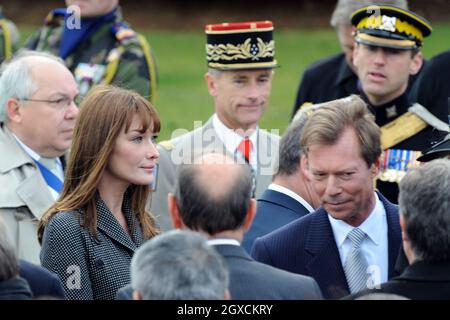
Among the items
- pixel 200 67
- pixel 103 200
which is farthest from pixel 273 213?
pixel 200 67

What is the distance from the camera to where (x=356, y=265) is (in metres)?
4.77

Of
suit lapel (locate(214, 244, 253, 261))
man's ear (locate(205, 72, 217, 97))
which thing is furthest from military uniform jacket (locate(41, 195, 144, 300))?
man's ear (locate(205, 72, 217, 97))

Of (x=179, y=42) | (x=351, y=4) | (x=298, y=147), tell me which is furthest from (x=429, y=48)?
(x=298, y=147)

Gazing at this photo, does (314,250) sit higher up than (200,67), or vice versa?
(200,67)

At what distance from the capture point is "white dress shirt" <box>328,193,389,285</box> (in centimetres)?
475

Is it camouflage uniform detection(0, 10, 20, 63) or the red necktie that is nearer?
the red necktie

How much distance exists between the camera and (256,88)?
6.61 meters

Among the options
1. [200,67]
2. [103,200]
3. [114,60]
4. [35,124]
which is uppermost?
[200,67]

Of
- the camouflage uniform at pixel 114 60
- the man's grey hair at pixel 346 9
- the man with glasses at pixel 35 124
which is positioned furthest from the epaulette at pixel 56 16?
the man with glasses at pixel 35 124

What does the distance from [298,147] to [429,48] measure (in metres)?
14.2

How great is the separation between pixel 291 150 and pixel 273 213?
0.97 ft

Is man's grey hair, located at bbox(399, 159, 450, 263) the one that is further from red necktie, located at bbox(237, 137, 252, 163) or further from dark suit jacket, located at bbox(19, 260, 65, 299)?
red necktie, located at bbox(237, 137, 252, 163)

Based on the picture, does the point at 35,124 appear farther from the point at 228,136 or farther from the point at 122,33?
the point at 122,33

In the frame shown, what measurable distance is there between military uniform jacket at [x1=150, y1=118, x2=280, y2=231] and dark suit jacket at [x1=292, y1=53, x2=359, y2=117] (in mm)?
1093
